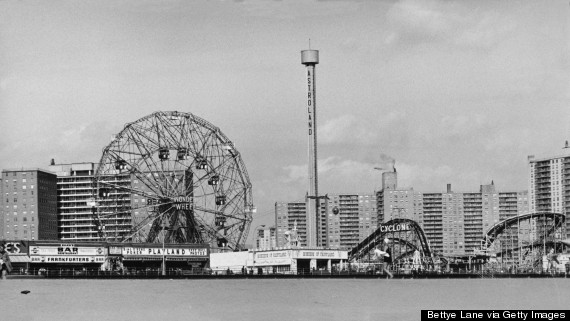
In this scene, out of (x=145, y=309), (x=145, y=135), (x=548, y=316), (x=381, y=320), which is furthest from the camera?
(x=145, y=135)

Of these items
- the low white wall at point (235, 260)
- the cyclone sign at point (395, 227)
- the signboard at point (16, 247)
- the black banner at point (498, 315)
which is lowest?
the low white wall at point (235, 260)

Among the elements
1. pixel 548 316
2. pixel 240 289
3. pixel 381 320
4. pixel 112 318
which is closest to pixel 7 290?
pixel 240 289

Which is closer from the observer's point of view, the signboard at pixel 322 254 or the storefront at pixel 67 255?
the signboard at pixel 322 254

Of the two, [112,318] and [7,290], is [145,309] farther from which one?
[7,290]

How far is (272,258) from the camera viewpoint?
625 ft

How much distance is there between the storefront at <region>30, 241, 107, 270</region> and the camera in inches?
7613

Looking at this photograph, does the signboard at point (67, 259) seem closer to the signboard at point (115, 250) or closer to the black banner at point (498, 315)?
the signboard at point (115, 250)

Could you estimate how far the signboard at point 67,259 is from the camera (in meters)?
193

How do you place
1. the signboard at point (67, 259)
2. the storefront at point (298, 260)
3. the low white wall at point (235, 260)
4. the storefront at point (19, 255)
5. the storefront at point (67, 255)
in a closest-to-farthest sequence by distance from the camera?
the storefront at point (298, 260), the storefront at point (19, 255), the signboard at point (67, 259), the storefront at point (67, 255), the low white wall at point (235, 260)

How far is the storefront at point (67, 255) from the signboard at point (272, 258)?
2606 cm

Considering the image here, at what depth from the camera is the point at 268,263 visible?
190750mm

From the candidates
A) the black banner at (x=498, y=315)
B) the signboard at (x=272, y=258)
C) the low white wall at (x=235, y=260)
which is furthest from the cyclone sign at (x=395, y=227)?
the black banner at (x=498, y=315)

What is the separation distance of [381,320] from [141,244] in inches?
4766

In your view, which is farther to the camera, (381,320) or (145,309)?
(145,309)
